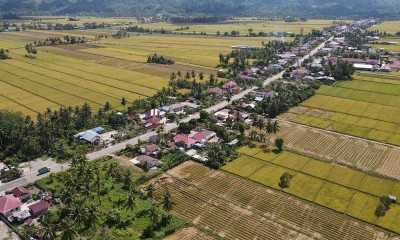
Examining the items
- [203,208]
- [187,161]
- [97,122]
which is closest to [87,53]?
[97,122]

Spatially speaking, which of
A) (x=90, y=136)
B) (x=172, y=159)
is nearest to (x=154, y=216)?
(x=172, y=159)

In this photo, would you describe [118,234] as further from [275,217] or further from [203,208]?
[275,217]

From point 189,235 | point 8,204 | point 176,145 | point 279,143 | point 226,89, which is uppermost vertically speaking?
point 226,89

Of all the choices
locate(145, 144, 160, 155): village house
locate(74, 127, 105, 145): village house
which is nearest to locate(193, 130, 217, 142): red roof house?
locate(145, 144, 160, 155): village house

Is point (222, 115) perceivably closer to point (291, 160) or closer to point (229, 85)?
point (291, 160)

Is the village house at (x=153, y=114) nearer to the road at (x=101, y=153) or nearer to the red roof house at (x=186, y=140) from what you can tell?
the road at (x=101, y=153)

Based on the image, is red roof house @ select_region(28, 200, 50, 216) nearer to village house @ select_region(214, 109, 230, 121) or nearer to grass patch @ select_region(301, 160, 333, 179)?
grass patch @ select_region(301, 160, 333, 179)
